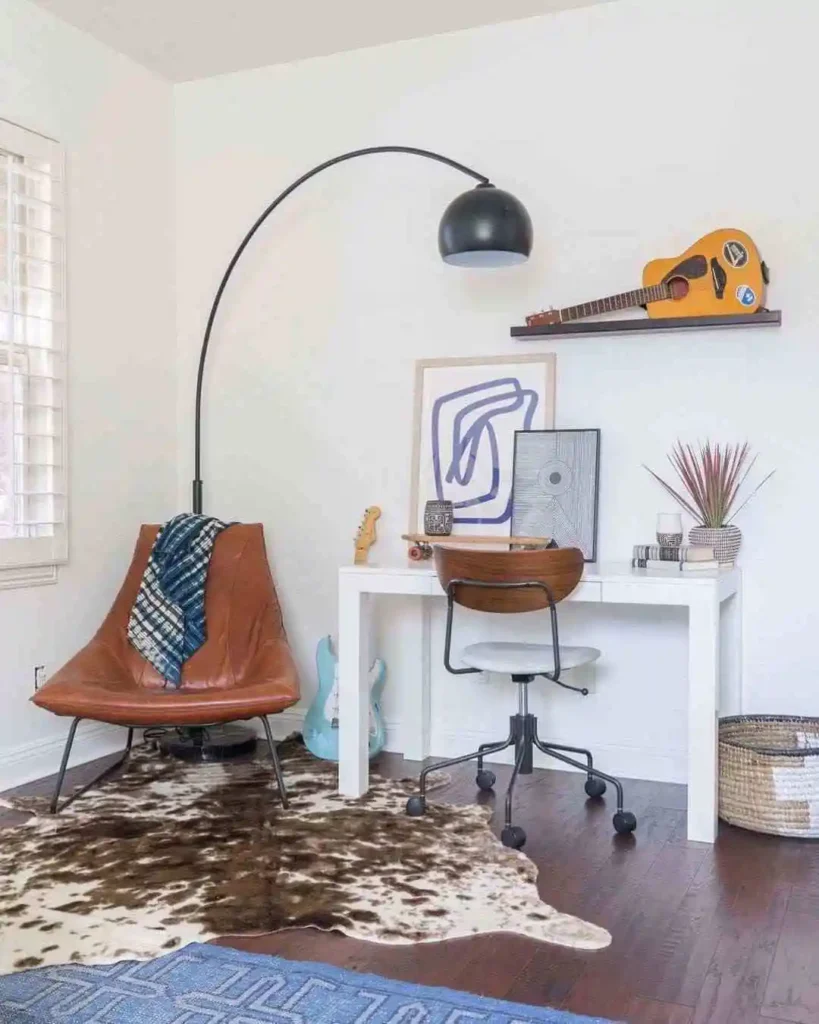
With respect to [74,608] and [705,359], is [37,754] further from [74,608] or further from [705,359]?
[705,359]

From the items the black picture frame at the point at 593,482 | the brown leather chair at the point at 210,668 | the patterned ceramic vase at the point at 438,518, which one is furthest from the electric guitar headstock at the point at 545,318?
the brown leather chair at the point at 210,668

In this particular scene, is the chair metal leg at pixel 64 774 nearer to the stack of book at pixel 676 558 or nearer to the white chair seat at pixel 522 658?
the white chair seat at pixel 522 658

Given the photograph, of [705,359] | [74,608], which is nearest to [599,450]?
[705,359]

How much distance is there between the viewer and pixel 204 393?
4488 millimetres

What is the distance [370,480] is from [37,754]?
1.58 m

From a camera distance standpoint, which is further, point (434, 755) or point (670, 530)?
point (434, 755)

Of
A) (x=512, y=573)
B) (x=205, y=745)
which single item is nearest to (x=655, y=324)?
(x=512, y=573)

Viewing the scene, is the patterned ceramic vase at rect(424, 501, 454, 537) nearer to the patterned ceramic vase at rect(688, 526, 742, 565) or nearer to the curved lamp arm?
the patterned ceramic vase at rect(688, 526, 742, 565)

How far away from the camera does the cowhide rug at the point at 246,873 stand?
92.6 inches

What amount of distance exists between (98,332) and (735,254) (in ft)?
A: 7.73

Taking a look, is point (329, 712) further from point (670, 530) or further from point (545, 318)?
point (545, 318)

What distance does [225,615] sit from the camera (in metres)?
3.87

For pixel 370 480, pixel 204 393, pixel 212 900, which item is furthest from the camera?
pixel 204 393

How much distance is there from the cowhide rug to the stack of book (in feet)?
3.15
